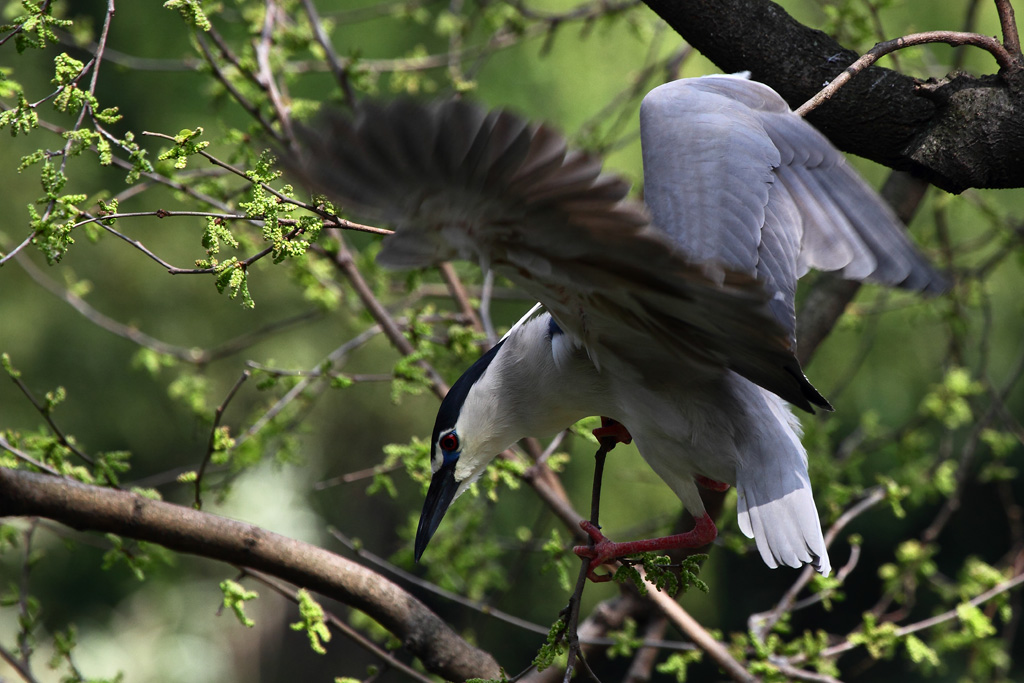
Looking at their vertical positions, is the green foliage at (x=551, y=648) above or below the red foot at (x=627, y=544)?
above

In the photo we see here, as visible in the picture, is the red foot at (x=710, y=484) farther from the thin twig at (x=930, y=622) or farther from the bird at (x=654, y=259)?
the thin twig at (x=930, y=622)

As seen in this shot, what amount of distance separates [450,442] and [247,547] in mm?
587

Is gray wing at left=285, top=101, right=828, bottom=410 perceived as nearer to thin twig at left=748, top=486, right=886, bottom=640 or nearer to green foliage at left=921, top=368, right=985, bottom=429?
thin twig at left=748, top=486, right=886, bottom=640

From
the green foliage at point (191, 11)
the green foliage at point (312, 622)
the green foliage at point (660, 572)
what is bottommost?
the green foliage at point (312, 622)

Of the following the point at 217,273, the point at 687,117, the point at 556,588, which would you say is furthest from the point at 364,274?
the point at 556,588

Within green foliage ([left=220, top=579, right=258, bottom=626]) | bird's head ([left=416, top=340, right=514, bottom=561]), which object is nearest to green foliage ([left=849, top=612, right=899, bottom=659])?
bird's head ([left=416, top=340, right=514, bottom=561])

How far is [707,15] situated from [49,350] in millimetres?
8275

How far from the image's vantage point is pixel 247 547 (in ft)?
7.43

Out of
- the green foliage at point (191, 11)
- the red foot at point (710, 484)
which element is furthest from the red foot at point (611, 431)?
the green foliage at point (191, 11)

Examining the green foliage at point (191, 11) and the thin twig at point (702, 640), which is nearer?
the green foliage at point (191, 11)

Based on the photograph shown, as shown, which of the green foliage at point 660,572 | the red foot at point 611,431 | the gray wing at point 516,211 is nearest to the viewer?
the gray wing at point 516,211

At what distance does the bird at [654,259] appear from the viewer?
1473mm

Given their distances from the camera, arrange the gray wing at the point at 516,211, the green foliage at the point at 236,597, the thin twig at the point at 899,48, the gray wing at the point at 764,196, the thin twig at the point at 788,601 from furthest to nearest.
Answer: the thin twig at the point at 788,601
the green foliage at the point at 236,597
the gray wing at the point at 764,196
the thin twig at the point at 899,48
the gray wing at the point at 516,211

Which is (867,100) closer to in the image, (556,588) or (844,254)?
(844,254)
